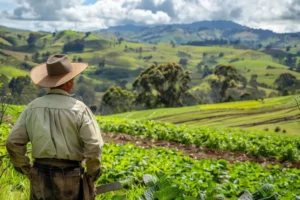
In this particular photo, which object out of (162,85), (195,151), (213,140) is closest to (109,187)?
(195,151)

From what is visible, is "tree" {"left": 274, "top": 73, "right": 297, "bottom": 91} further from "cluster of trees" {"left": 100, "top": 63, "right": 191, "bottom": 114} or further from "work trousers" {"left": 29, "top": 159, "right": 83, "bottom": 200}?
"work trousers" {"left": 29, "top": 159, "right": 83, "bottom": 200}

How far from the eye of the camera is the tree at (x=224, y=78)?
86000 millimetres

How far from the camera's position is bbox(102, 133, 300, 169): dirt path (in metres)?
A: 14.3

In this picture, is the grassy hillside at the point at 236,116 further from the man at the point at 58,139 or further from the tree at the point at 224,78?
the man at the point at 58,139

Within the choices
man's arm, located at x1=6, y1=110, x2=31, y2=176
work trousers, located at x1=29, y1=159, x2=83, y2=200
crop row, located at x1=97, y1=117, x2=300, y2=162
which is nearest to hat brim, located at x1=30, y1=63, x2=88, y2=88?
man's arm, located at x1=6, y1=110, x2=31, y2=176

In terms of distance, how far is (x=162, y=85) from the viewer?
7100 cm

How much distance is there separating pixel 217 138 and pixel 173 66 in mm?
56171

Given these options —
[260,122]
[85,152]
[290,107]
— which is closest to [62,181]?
[85,152]

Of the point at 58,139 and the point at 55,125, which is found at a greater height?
the point at 55,125

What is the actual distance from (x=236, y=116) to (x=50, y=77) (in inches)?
1979

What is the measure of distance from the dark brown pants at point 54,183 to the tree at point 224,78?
8248cm

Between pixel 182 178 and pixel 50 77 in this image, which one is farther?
pixel 182 178

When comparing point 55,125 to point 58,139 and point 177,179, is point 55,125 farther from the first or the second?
point 177,179

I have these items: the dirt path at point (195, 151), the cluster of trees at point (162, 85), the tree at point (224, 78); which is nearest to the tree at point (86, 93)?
the tree at point (224, 78)
